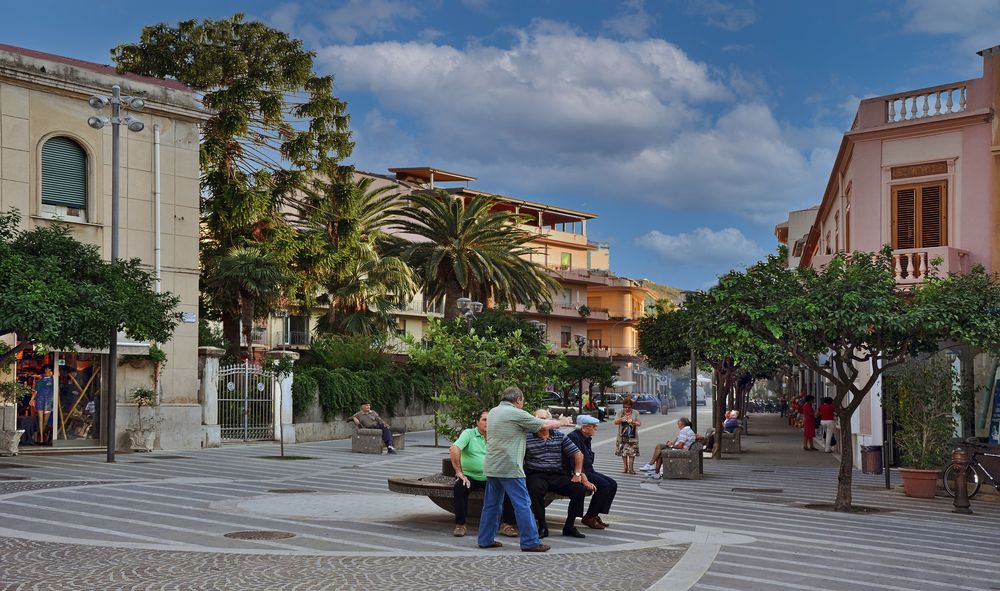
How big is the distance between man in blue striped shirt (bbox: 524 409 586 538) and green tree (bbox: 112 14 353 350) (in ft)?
86.6

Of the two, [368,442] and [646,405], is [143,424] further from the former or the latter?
[646,405]

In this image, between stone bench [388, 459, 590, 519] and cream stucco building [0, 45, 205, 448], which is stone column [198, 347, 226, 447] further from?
stone bench [388, 459, 590, 519]

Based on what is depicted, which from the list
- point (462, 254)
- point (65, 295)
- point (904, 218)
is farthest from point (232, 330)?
point (904, 218)

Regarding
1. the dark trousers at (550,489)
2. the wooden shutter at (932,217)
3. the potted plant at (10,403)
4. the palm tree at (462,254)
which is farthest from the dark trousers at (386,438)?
the palm tree at (462,254)

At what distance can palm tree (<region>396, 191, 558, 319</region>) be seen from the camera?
49.5 meters

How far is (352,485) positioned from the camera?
19.8 m

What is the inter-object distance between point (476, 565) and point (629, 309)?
3650 inches

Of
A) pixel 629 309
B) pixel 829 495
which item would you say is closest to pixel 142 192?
pixel 829 495

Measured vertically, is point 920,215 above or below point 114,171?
below

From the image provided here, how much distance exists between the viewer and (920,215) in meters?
24.9

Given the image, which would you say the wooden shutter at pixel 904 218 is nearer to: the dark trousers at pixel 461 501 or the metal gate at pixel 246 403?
the dark trousers at pixel 461 501

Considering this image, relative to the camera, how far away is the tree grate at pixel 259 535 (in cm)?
1204

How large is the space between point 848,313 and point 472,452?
6658mm

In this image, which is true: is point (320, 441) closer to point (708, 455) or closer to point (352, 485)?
point (708, 455)
